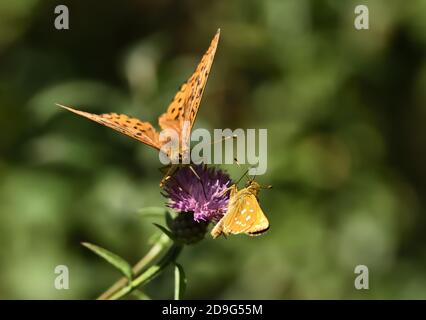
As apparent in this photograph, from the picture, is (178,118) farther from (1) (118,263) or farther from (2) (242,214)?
(1) (118,263)

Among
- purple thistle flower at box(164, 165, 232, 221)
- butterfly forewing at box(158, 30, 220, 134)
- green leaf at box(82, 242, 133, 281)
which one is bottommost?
green leaf at box(82, 242, 133, 281)

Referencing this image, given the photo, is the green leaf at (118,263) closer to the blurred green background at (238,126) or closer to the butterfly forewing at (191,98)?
the butterfly forewing at (191,98)

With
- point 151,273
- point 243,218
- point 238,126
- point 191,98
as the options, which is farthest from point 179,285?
point 238,126

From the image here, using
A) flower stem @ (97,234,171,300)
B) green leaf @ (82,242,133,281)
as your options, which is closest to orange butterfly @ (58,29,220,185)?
flower stem @ (97,234,171,300)

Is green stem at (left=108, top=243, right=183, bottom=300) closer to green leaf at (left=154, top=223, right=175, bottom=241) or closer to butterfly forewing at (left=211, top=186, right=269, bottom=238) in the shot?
green leaf at (left=154, top=223, right=175, bottom=241)

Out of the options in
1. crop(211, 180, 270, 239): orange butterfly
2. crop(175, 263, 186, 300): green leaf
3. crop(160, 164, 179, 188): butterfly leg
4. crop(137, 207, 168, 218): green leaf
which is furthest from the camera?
crop(160, 164, 179, 188): butterfly leg

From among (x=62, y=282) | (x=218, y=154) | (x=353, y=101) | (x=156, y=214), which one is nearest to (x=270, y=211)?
(x=218, y=154)
